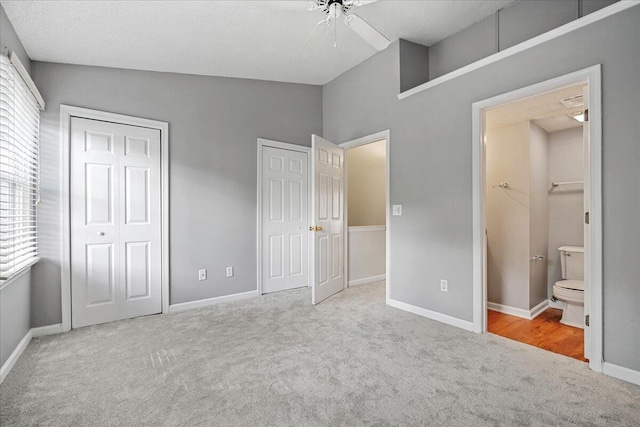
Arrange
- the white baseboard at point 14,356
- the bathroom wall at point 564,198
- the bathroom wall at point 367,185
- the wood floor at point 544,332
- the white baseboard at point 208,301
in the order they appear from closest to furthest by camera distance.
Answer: the white baseboard at point 14,356
the wood floor at point 544,332
the white baseboard at point 208,301
the bathroom wall at point 564,198
the bathroom wall at point 367,185

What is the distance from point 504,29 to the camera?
3033 millimetres

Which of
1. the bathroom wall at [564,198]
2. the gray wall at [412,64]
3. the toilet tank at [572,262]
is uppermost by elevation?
the gray wall at [412,64]

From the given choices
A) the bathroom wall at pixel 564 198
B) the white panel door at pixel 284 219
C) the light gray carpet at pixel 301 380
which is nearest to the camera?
the light gray carpet at pixel 301 380

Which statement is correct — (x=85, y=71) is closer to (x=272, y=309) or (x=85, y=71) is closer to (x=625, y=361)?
(x=272, y=309)

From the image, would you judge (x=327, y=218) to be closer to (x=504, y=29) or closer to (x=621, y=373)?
(x=504, y=29)

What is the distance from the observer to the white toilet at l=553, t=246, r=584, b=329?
300cm

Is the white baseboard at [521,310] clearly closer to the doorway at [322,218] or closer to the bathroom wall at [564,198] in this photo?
the bathroom wall at [564,198]

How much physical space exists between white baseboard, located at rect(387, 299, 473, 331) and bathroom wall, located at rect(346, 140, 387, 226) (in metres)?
2.05

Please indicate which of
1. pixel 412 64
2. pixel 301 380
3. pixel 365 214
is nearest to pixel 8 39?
pixel 301 380

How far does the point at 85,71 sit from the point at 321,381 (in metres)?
3.42

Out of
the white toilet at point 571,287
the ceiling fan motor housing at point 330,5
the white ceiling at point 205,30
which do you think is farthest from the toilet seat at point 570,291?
the ceiling fan motor housing at point 330,5

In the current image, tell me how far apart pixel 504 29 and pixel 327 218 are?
2657 mm

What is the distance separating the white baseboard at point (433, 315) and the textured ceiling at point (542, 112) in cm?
199

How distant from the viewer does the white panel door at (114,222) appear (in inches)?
117
